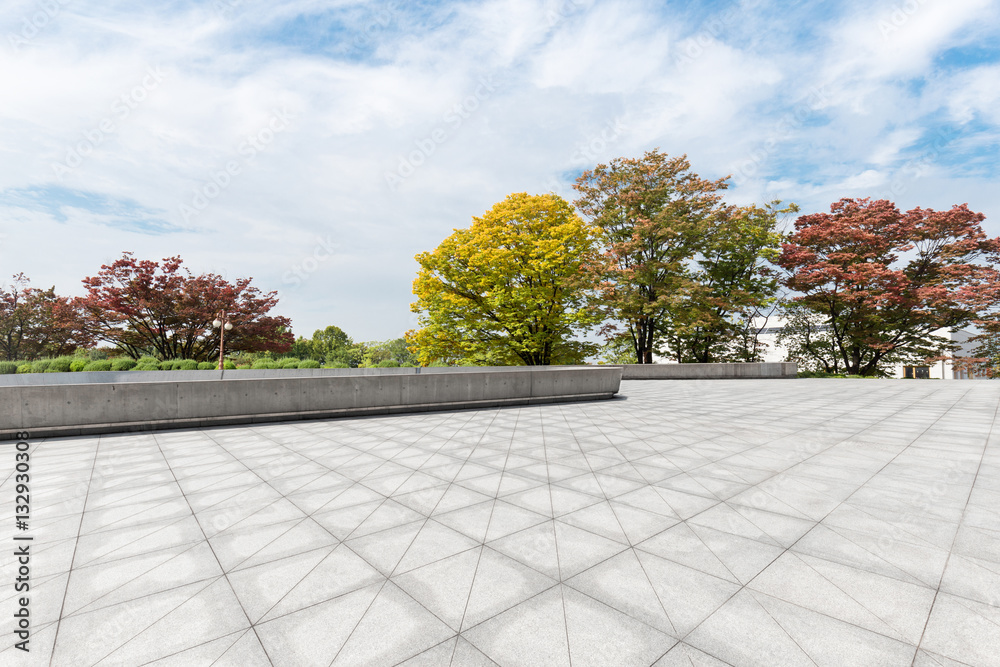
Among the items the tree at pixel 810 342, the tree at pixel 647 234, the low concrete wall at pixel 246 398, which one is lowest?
the low concrete wall at pixel 246 398

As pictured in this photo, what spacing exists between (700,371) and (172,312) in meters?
35.1

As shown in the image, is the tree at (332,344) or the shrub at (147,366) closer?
the shrub at (147,366)

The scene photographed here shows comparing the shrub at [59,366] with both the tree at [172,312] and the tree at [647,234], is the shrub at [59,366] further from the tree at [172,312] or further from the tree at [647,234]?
the tree at [647,234]

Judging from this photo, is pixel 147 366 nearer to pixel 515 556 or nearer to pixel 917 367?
pixel 515 556

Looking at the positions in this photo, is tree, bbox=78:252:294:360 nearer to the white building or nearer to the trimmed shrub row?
the trimmed shrub row

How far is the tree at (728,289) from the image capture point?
25.7 metres

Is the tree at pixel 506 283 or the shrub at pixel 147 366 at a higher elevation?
the tree at pixel 506 283

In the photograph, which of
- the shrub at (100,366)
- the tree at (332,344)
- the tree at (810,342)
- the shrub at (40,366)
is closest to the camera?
the shrub at (100,366)

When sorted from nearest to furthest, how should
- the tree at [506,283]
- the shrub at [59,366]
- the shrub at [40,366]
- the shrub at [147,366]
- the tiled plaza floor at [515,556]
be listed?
the tiled plaza floor at [515,556]
the shrub at [147,366]
the shrub at [59,366]
the shrub at [40,366]
the tree at [506,283]

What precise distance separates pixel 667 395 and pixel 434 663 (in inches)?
601

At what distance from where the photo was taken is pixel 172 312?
2692 centimetres

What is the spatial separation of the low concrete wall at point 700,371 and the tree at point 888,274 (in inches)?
223

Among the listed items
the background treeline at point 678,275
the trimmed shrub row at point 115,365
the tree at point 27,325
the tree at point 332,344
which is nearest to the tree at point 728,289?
the background treeline at point 678,275

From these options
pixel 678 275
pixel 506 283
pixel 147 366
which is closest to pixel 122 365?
pixel 147 366
